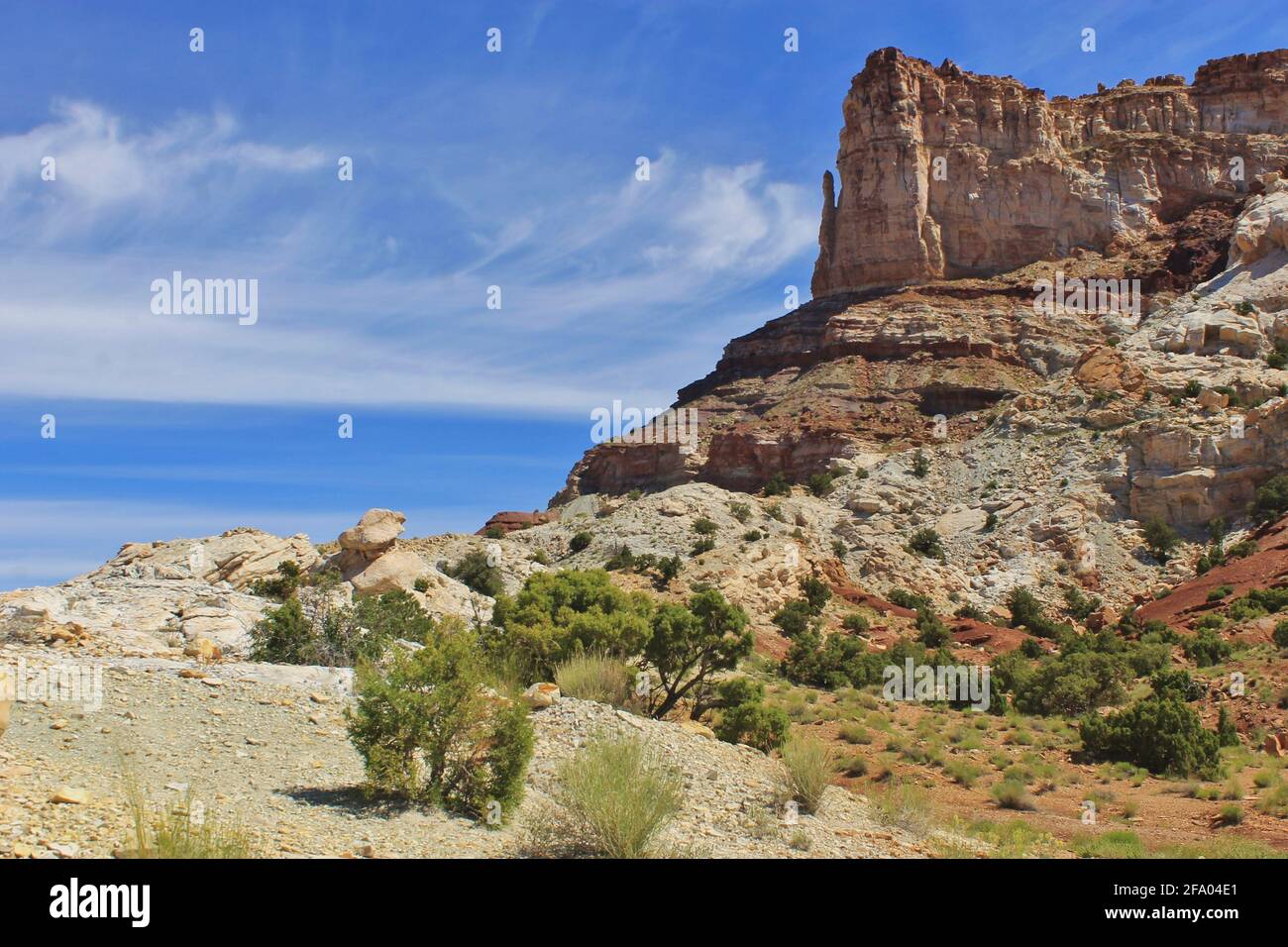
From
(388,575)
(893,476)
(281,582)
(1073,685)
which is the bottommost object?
(1073,685)

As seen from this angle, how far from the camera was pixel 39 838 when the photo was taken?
706cm

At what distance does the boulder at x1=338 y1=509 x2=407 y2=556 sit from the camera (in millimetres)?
31469

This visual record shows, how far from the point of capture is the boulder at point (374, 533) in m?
31.5

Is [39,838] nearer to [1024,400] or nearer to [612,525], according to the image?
[612,525]

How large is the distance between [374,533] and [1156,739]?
73.7 feet

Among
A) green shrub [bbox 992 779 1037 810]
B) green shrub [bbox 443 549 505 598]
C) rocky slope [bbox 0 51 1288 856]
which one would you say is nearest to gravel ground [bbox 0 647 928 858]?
rocky slope [bbox 0 51 1288 856]

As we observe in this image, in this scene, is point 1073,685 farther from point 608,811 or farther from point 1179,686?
point 608,811

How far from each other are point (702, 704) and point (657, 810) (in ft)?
34.4

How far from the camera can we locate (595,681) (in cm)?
1698

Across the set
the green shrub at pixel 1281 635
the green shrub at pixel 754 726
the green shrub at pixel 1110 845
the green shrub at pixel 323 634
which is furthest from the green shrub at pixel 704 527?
the green shrub at pixel 1110 845

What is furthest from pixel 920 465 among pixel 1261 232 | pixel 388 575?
pixel 388 575
